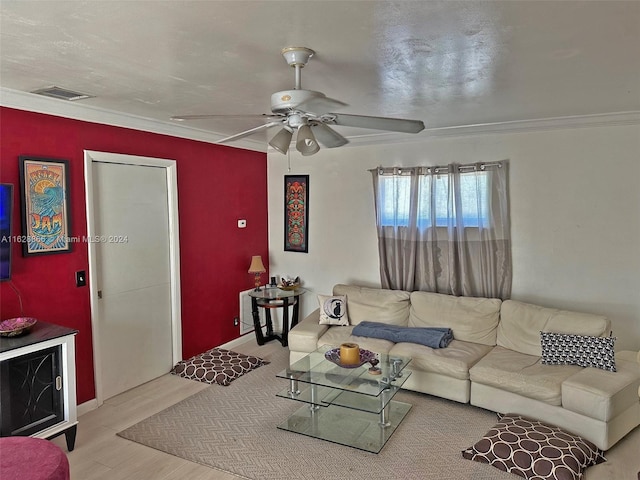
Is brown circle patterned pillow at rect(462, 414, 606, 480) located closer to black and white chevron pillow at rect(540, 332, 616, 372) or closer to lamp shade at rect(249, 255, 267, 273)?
black and white chevron pillow at rect(540, 332, 616, 372)

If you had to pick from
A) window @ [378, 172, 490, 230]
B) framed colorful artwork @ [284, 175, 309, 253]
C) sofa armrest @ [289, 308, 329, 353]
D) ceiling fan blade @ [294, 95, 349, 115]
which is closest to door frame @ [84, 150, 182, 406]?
sofa armrest @ [289, 308, 329, 353]

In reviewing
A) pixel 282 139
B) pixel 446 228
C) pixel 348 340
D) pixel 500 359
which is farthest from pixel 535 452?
pixel 282 139

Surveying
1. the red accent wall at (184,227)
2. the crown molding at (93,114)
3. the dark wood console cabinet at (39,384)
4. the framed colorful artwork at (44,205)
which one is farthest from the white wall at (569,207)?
the dark wood console cabinet at (39,384)

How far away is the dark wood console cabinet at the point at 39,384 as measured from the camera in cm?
275

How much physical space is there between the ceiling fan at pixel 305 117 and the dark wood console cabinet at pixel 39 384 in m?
1.71

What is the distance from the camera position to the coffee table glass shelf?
10.7 feet

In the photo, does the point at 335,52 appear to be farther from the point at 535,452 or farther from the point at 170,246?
the point at 170,246

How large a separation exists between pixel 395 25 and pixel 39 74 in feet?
6.87

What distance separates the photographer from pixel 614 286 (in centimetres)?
404

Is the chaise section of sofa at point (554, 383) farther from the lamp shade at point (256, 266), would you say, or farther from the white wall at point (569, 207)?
the lamp shade at point (256, 266)

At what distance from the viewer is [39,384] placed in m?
2.91

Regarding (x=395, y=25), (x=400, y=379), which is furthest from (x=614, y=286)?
(x=395, y=25)

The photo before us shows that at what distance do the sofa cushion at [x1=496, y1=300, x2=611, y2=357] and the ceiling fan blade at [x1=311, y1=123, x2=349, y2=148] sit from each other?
7.90 ft

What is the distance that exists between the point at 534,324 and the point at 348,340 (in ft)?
5.36
